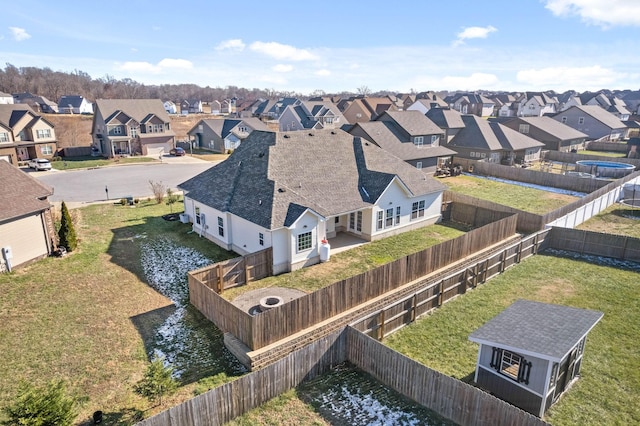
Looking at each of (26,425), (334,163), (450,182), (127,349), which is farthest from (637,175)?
(26,425)

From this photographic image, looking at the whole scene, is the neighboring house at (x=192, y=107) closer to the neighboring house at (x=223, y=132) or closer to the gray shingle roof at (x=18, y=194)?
the neighboring house at (x=223, y=132)

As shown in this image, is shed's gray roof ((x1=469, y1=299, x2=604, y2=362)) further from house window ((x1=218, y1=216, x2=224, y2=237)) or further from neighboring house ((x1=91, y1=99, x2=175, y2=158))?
neighboring house ((x1=91, y1=99, x2=175, y2=158))

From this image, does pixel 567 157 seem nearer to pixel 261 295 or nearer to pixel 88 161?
pixel 261 295

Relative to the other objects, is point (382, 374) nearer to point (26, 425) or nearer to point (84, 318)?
point (26, 425)

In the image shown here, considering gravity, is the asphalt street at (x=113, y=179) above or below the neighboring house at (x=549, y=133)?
below

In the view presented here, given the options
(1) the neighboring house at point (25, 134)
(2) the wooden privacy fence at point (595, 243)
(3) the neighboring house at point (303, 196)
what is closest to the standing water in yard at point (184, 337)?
(3) the neighboring house at point (303, 196)

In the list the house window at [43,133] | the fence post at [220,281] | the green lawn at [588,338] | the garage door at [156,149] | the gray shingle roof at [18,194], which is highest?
the house window at [43,133]
